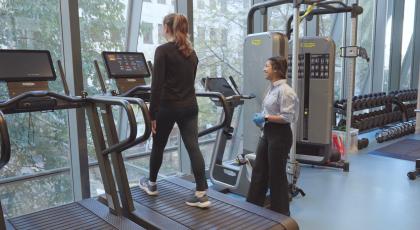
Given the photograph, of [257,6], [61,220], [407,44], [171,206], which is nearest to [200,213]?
[171,206]

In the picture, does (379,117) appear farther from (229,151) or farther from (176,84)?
(176,84)

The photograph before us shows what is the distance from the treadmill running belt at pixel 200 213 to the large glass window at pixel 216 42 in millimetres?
2196

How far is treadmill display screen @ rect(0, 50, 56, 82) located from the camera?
2.74m

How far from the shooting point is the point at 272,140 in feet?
10.2

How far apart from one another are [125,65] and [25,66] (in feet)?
2.98

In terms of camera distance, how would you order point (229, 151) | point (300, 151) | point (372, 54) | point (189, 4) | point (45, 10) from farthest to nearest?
point (372, 54) < point (229, 151) < point (300, 151) < point (189, 4) < point (45, 10)

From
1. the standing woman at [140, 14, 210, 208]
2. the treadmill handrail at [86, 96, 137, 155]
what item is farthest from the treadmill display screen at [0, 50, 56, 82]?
the standing woman at [140, 14, 210, 208]

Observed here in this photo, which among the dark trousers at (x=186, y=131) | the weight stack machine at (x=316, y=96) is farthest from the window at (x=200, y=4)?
the dark trousers at (x=186, y=131)

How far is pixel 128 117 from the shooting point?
8.22 feet

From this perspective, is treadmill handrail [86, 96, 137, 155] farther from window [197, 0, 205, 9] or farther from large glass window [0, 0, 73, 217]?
window [197, 0, 205, 9]

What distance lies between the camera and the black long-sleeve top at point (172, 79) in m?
2.73

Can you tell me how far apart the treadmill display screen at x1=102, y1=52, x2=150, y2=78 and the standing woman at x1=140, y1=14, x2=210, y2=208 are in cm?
74

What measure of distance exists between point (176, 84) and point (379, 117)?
599 centimetres

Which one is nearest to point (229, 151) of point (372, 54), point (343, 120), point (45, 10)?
point (343, 120)
